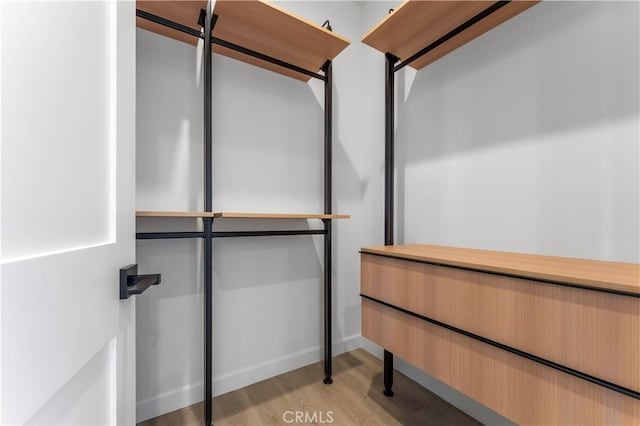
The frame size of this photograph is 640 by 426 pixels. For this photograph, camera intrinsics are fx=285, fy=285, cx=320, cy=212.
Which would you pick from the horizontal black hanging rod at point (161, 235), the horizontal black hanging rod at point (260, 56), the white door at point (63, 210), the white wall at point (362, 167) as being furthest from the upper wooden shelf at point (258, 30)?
the horizontal black hanging rod at point (161, 235)

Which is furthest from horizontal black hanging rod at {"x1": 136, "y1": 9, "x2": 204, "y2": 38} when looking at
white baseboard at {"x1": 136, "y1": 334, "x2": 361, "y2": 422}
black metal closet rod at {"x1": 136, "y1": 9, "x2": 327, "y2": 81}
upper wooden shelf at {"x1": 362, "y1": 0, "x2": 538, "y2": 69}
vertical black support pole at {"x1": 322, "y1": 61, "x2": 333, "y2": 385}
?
white baseboard at {"x1": 136, "y1": 334, "x2": 361, "y2": 422}

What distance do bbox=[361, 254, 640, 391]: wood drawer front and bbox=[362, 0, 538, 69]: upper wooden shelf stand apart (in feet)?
3.36

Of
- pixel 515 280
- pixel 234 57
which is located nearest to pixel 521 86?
pixel 515 280

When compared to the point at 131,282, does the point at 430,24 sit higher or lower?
higher

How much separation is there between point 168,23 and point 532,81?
1.55 metres

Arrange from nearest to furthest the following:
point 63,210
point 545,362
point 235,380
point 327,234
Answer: point 63,210
point 545,362
point 235,380
point 327,234

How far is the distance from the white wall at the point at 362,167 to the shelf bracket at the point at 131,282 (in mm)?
907

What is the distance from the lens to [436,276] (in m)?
1.03

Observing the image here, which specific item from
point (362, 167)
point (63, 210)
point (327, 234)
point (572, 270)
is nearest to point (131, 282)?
point (63, 210)

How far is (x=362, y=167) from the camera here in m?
2.05

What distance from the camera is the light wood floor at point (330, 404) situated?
1320 millimetres

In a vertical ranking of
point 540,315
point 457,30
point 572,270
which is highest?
point 457,30

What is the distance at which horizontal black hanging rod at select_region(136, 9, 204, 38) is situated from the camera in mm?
1155

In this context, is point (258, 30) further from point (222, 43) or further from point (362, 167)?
point (362, 167)
